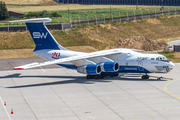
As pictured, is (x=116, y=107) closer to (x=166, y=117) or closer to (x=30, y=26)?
(x=166, y=117)

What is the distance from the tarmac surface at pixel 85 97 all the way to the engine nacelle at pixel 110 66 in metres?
1.24

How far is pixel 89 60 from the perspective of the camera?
116 feet

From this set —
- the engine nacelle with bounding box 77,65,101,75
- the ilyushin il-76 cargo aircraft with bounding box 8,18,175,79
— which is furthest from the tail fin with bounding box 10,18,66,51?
the engine nacelle with bounding box 77,65,101,75

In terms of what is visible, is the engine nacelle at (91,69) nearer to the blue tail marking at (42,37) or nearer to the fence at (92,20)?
the blue tail marking at (42,37)

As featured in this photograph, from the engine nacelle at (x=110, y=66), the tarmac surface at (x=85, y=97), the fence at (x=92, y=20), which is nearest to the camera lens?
the tarmac surface at (x=85, y=97)

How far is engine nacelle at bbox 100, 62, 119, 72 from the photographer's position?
111 feet

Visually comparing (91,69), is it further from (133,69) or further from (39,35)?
(39,35)

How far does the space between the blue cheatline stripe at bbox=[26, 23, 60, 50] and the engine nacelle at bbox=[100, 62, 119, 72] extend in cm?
665

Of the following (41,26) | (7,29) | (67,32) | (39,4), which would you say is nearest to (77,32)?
(67,32)

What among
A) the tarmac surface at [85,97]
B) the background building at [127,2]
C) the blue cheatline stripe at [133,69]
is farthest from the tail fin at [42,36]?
the background building at [127,2]

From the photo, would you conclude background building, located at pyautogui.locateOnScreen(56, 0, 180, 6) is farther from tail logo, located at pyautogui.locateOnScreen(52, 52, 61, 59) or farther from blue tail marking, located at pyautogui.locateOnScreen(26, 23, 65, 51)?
tail logo, located at pyautogui.locateOnScreen(52, 52, 61, 59)

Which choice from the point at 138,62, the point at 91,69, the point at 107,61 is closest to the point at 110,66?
the point at 107,61

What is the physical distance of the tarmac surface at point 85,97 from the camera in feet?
74.4

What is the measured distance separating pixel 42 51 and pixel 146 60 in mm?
12717
